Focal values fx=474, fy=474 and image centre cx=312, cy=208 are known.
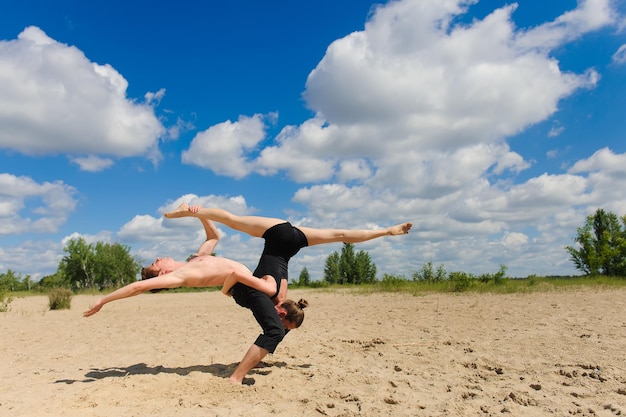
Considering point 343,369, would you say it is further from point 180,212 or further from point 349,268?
point 349,268

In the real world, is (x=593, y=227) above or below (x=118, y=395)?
above

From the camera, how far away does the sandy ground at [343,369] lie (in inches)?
171

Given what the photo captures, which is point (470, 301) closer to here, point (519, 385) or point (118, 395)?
point (519, 385)

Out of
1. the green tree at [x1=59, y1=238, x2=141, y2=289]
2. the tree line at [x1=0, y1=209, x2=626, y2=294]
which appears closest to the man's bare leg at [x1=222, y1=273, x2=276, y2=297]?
the tree line at [x1=0, y1=209, x2=626, y2=294]

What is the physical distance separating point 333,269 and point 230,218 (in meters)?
A: 52.9

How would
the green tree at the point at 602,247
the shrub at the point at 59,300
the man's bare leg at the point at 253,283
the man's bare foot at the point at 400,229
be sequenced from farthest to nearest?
the green tree at the point at 602,247, the shrub at the point at 59,300, the man's bare foot at the point at 400,229, the man's bare leg at the point at 253,283

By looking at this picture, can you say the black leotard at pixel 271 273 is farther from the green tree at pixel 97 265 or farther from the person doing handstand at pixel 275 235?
the green tree at pixel 97 265

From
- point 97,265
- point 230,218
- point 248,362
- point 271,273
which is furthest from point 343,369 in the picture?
point 97,265

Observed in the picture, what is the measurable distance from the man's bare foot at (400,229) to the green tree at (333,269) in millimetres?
50913

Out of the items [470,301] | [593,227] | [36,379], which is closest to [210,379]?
[36,379]

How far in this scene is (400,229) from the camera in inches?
248

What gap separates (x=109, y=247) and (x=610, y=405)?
62.0m

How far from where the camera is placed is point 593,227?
42.3 metres

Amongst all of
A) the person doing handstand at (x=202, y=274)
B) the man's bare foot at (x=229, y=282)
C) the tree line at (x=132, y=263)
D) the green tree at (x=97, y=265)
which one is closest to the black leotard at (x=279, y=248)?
the person doing handstand at (x=202, y=274)
